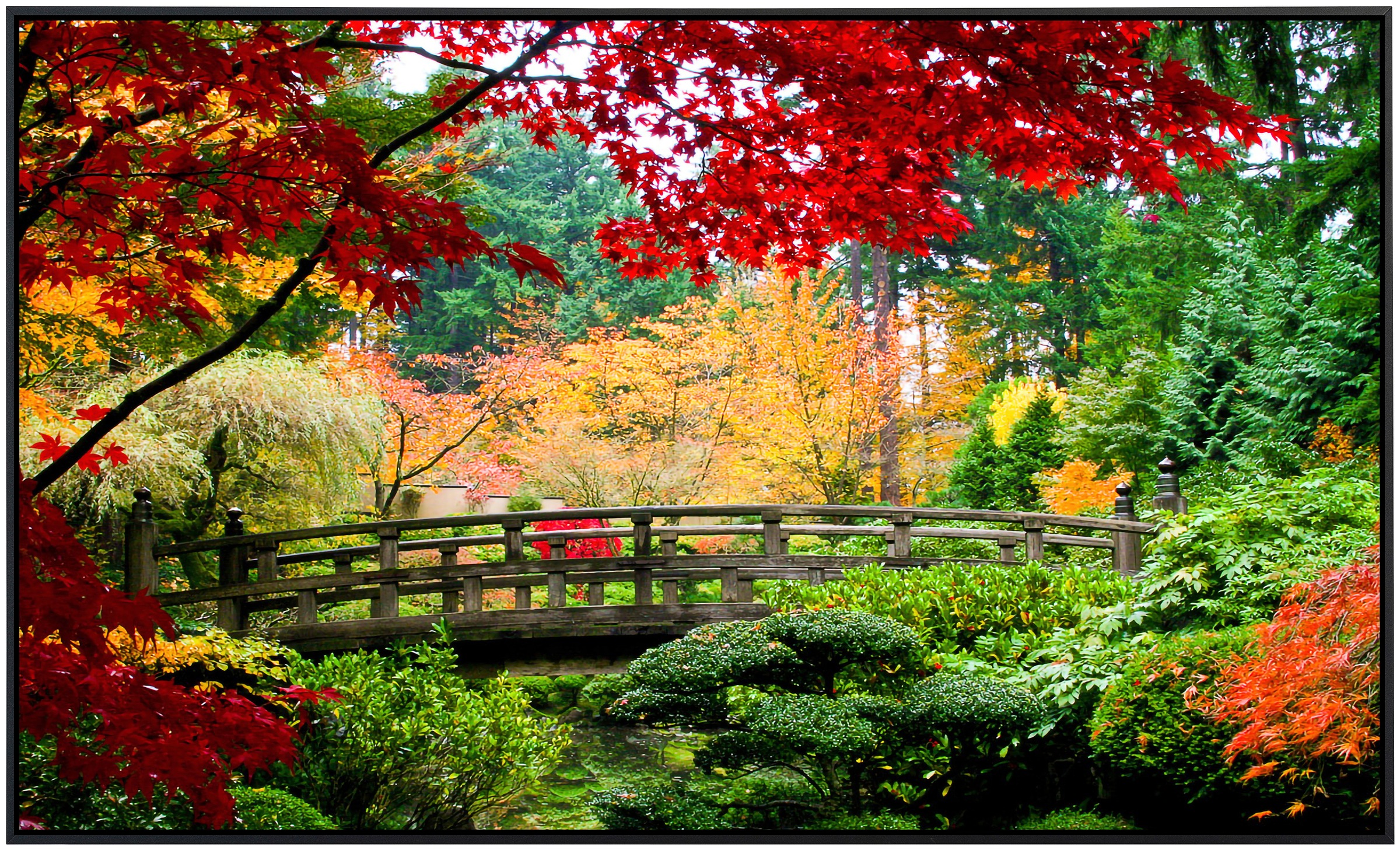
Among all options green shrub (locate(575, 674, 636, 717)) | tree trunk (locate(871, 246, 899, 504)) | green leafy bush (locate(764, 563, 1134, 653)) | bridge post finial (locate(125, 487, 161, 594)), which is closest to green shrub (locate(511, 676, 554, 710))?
green shrub (locate(575, 674, 636, 717))

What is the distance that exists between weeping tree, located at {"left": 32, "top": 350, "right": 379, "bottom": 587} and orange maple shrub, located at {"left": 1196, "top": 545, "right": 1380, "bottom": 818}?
704cm

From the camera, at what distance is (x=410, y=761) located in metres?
3.89

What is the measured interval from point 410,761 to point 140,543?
3.00 metres

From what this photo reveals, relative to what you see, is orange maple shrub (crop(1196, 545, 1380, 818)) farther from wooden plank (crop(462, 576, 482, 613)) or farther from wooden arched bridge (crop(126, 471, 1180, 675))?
wooden plank (crop(462, 576, 482, 613))

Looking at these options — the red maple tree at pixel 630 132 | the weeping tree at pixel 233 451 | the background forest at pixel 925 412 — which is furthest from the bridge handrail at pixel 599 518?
the red maple tree at pixel 630 132

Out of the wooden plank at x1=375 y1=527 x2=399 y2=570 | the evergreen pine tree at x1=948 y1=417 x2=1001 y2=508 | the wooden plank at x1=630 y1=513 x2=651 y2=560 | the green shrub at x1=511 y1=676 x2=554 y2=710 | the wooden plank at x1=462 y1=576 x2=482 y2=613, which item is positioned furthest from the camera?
the evergreen pine tree at x1=948 y1=417 x2=1001 y2=508

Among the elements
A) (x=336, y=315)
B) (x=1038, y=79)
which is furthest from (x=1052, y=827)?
(x=336, y=315)

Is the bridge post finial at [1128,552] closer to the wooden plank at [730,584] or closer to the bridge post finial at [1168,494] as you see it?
the bridge post finial at [1168,494]

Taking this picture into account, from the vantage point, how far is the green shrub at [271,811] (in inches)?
130

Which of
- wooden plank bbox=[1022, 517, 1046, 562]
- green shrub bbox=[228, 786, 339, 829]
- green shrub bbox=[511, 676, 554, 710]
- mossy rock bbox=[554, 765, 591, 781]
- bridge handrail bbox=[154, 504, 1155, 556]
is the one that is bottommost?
green shrub bbox=[511, 676, 554, 710]

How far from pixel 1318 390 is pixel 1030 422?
599 centimetres

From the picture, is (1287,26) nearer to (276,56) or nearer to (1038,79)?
(1038,79)

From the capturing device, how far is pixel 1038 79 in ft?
9.70

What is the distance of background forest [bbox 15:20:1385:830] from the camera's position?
3.56 metres
